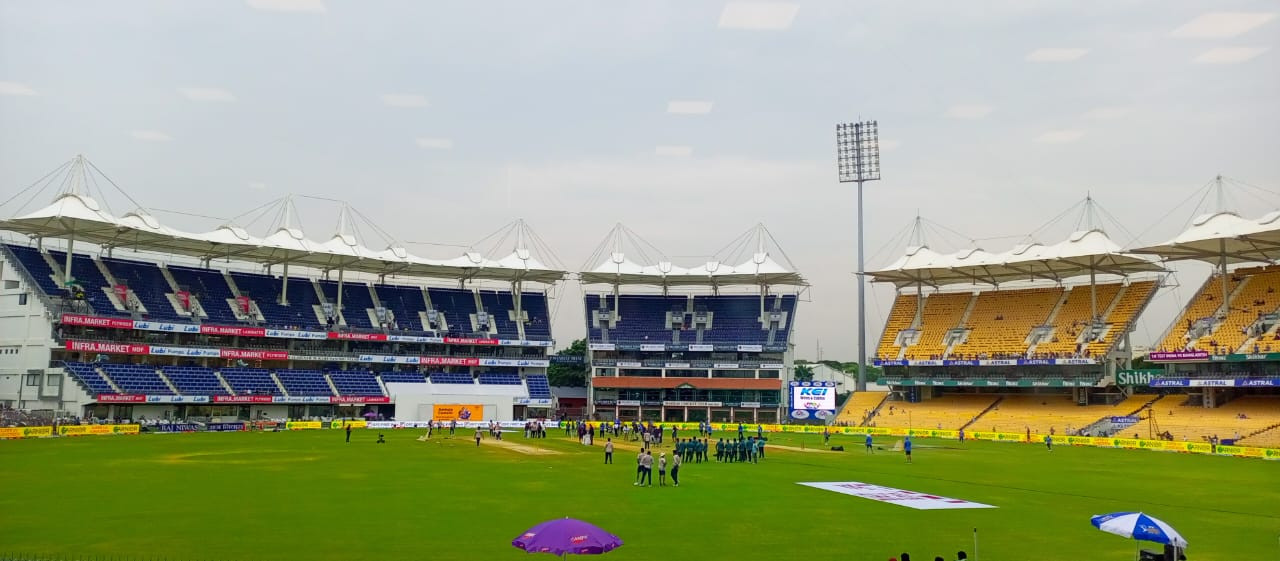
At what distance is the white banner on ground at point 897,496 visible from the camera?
29.6 meters

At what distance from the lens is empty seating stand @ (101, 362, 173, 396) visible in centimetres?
7319

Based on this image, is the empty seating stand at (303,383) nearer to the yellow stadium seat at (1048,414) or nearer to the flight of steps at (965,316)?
the flight of steps at (965,316)

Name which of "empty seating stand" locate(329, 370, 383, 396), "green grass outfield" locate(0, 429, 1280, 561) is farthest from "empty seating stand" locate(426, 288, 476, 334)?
"green grass outfield" locate(0, 429, 1280, 561)

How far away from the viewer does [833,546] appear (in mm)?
21781

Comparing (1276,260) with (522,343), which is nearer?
(1276,260)

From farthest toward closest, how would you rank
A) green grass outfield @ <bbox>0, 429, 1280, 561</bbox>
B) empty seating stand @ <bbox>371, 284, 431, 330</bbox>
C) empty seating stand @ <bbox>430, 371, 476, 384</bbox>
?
empty seating stand @ <bbox>371, 284, 431, 330</bbox> < empty seating stand @ <bbox>430, 371, 476, 384</bbox> < green grass outfield @ <bbox>0, 429, 1280, 561</bbox>

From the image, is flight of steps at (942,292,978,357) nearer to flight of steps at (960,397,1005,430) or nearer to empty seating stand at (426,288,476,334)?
flight of steps at (960,397,1005,430)

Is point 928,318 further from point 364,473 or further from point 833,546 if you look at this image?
point 833,546

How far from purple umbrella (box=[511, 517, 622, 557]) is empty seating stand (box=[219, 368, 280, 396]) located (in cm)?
7410

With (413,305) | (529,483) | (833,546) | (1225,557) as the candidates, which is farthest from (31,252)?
(1225,557)

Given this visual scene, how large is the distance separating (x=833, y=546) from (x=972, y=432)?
198 ft

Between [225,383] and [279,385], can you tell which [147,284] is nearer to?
[225,383]

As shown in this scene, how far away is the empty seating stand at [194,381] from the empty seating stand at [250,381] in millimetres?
1446

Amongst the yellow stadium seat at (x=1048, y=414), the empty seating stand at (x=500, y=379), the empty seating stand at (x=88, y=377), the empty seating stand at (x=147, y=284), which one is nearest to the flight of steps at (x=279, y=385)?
the empty seating stand at (x=147, y=284)
